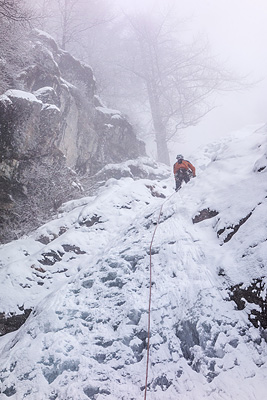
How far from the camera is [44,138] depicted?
374 inches

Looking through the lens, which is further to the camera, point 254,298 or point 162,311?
point 162,311

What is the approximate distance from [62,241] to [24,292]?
1.59 metres

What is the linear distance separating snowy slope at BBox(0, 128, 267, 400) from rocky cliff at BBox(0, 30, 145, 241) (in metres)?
2.75

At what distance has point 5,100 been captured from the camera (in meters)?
8.35

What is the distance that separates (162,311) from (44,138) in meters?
7.38

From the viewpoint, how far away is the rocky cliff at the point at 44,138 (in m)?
8.44

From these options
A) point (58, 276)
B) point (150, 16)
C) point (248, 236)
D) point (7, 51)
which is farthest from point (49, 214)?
point (150, 16)

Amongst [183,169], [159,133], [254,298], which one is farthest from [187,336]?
[159,133]

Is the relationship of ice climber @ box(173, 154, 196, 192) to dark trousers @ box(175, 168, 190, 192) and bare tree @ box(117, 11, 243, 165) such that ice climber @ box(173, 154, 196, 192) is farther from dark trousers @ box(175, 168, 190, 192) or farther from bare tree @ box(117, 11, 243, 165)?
bare tree @ box(117, 11, 243, 165)

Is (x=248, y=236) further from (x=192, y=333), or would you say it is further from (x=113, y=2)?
(x=113, y=2)

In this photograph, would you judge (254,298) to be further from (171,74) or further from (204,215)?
(171,74)

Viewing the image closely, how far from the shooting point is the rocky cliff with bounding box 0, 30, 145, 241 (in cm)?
844

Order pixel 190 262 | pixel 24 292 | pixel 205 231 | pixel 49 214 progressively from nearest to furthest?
1. pixel 190 262
2. pixel 205 231
3. pixel 24 292
4. pixel 49 214

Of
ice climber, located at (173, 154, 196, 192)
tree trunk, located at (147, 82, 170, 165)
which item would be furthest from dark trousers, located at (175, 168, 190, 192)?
tree trunk, located at (147, 82, 170, 165)
